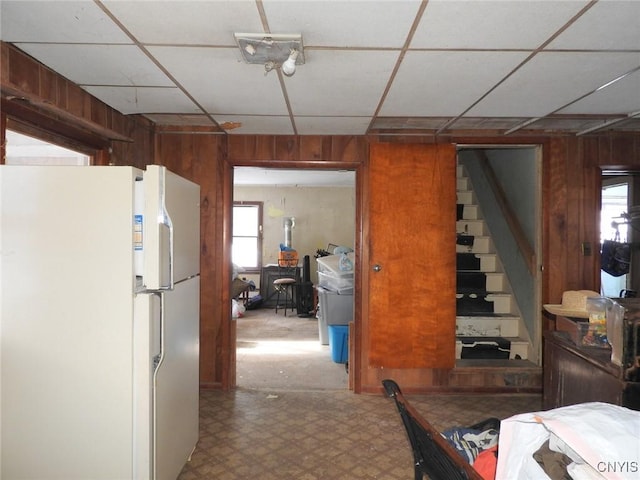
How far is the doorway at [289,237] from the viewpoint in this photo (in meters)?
4.71

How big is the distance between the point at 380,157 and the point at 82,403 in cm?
263

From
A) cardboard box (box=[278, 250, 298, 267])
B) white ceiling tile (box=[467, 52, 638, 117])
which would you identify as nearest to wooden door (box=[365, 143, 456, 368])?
white ceiling tile (box=[467, 52, 638, 117])

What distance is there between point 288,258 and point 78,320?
18.0ft

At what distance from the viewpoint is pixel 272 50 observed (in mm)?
1740

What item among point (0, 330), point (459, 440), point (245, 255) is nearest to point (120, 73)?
point (0, 330)

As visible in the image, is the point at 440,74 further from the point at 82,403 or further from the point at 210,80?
the point at 82,403

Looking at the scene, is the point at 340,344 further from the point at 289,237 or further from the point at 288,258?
the point at 289,237

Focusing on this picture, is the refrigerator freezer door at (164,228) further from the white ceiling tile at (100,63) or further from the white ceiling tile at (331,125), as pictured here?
the white ceiling tile at (331,125)

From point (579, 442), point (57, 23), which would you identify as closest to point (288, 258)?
point (57, 23)

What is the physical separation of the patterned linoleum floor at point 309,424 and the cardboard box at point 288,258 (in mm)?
3245

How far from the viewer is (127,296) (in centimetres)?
165

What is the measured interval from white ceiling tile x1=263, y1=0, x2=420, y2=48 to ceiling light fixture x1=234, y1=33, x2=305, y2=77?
1.8 inches

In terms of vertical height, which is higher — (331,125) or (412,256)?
(331,125)

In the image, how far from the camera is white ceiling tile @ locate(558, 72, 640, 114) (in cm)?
220
